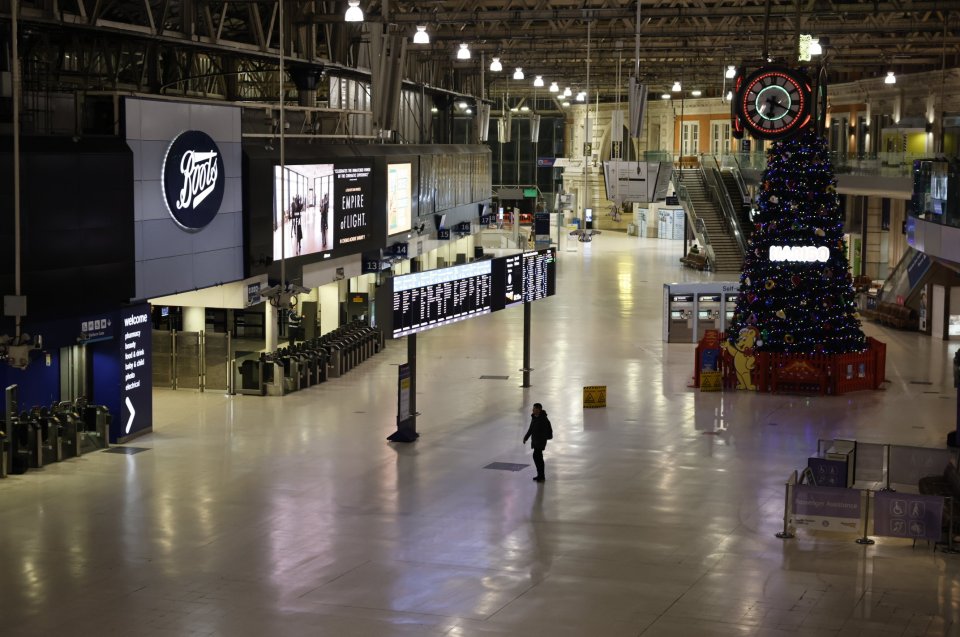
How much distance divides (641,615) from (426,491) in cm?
558

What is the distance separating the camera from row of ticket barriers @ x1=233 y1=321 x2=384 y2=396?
1001 inches

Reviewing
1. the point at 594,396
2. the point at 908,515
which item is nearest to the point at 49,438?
the point at 594,396

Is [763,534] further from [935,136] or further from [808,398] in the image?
[935,136]

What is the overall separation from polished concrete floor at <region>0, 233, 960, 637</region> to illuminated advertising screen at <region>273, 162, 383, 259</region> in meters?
3.00

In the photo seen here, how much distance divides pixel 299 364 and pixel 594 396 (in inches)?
222

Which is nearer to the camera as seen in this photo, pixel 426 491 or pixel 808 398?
pixel 426 491

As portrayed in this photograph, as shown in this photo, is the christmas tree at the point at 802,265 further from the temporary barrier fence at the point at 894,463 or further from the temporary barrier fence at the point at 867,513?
the temporary barrier fence at the point at 867,513

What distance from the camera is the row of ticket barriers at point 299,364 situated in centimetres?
2544

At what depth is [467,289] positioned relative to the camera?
76.5 feet

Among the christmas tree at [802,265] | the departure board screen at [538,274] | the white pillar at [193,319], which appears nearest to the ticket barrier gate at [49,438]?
the white pillar at [193,319]

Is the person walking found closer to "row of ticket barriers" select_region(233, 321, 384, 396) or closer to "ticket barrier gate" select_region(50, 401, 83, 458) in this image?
"ticket barrier gate" select_region(50, 401, 83, 458)

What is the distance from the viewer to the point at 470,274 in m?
23.4

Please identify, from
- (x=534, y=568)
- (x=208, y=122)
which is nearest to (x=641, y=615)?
(x=534, y=568)

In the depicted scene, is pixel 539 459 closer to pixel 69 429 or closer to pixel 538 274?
pixel 69 429
